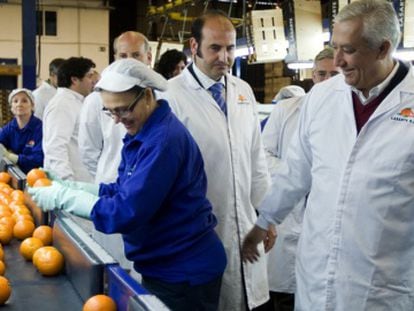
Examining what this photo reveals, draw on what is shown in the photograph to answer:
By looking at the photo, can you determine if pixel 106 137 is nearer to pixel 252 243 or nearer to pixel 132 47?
pixel 132 47

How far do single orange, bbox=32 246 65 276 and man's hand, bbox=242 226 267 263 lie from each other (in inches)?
33.1

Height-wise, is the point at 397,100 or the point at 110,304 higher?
the point at 397,100

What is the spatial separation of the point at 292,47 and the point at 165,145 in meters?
4.83

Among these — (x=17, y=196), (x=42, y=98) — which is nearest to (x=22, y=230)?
(x=17, y=196)

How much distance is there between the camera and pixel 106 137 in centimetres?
334

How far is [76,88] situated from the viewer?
4438 millimetres

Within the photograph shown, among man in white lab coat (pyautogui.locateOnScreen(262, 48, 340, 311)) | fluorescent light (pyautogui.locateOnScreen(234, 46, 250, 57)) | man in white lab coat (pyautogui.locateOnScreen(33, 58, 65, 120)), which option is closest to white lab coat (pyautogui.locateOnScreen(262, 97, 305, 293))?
man in white lab coat (pyautogui.locateOnScreen(262, 48, 340, 311))

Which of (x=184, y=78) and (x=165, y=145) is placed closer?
(x=165, y=145)

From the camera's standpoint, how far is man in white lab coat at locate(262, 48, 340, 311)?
3.79 metres

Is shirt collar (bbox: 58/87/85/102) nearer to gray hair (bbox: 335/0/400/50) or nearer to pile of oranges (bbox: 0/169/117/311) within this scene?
pile of oranges (bbox: 0/169/117/311)

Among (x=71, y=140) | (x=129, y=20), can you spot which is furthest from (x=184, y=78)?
(x=129, y=20)

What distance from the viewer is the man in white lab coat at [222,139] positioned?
2.69m

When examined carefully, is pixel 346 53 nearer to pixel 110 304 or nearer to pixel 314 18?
pixel 110 304

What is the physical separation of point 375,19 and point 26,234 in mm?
1911
